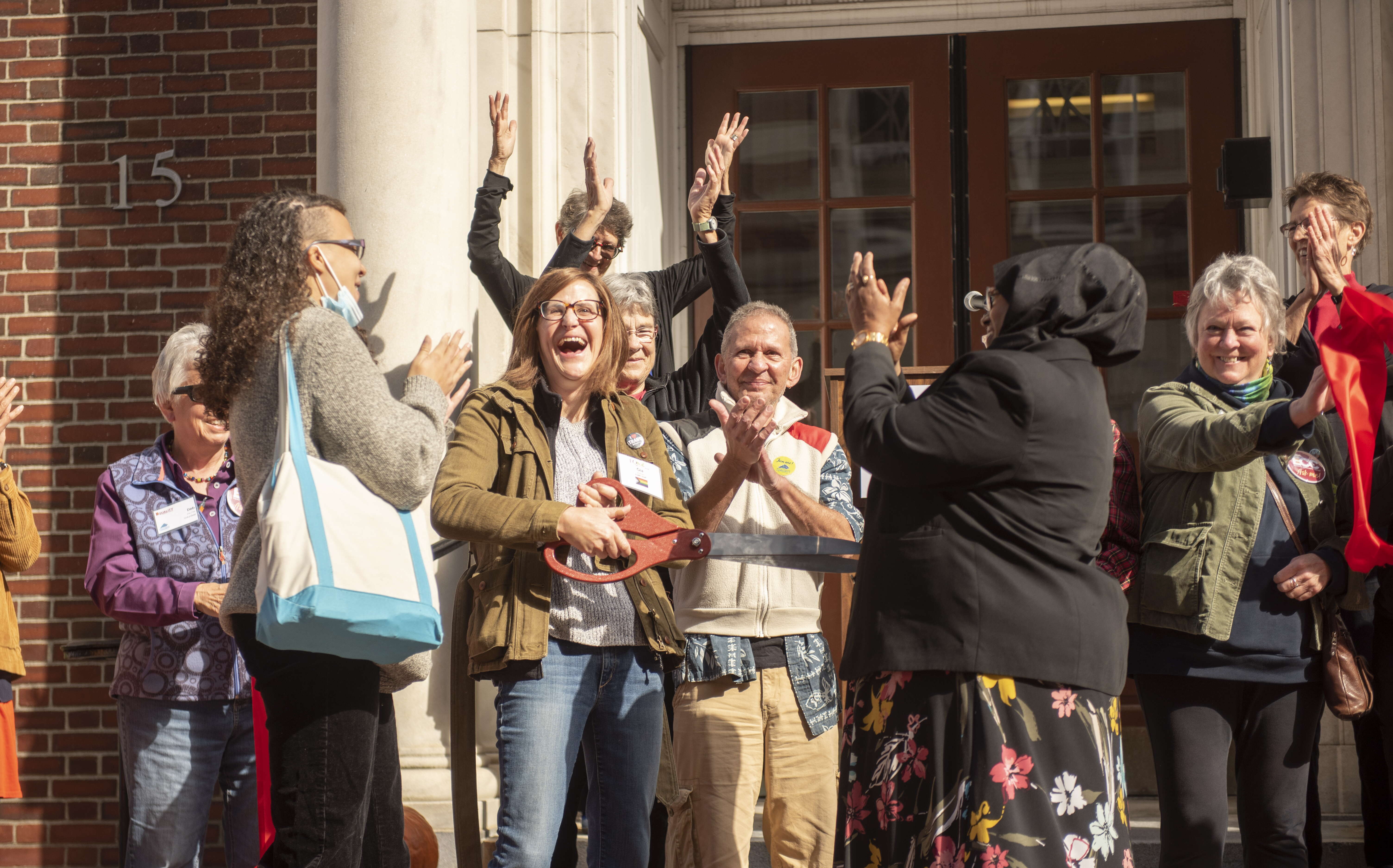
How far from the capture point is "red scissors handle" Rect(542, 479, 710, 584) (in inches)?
113

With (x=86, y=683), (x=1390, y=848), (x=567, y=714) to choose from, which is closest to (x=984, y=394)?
(x=567, y=714)

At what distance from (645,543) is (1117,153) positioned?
12.2 feet

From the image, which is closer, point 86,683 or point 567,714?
point 567,714

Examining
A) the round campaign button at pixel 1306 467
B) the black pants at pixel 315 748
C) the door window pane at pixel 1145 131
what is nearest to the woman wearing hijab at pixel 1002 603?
the black pants at pixel 315 748

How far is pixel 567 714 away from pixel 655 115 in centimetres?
345

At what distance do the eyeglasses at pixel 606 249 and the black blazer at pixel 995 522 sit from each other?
1727 millimetres

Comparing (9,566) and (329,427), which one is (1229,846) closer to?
(329,427)

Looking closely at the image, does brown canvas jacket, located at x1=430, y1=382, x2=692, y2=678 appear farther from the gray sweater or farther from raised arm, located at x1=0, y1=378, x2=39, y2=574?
raised arm, located at x1=0, y1=378, x2=39, y2=574

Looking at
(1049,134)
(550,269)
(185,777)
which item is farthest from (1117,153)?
(185,777)

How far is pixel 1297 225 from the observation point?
3846 millimetres

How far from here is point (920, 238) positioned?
578cm

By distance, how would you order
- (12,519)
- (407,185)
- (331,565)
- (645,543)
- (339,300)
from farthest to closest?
(407,185)
(12,519)
(645,543)
(339,300)
(331,565)

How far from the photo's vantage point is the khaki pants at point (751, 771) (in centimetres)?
336

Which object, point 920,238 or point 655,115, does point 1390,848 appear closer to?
point 920,238
